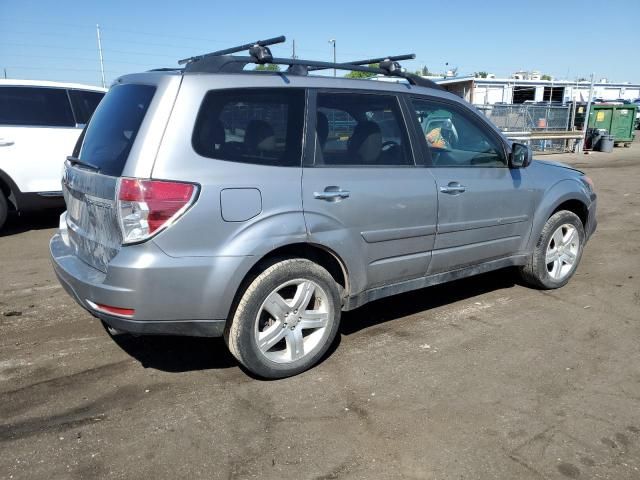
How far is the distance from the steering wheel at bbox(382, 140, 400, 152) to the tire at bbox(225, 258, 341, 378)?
1.00m

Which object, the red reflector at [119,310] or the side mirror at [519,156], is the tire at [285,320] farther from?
the side mirror at [519,156]

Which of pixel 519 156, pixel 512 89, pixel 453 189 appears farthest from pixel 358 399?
Answer: pixel 512 89

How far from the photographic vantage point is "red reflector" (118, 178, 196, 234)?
281 cm

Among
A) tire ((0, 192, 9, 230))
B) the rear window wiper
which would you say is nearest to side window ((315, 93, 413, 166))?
the rear window wiper

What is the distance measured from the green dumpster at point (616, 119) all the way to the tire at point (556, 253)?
21.0m

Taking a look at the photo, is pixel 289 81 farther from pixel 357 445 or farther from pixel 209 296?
pixel 357 445

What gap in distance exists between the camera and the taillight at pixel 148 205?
9.22ft

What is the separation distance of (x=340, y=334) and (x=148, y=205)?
6.24ft

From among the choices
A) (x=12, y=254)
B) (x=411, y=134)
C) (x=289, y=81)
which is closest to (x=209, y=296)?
(x=289, y=81)

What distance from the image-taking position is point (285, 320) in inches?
131

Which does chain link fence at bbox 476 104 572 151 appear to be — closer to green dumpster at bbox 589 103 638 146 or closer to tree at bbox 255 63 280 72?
green dumpster at bbox 589 103 638 146

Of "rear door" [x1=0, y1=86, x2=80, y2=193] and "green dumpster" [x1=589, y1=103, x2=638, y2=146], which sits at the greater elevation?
"rear door" [x1=0, y1=86, x2=80, y2=193]

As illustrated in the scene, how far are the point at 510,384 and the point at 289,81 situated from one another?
234 cm

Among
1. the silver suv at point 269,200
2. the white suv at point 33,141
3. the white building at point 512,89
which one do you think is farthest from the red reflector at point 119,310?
the white building at point 512,89
